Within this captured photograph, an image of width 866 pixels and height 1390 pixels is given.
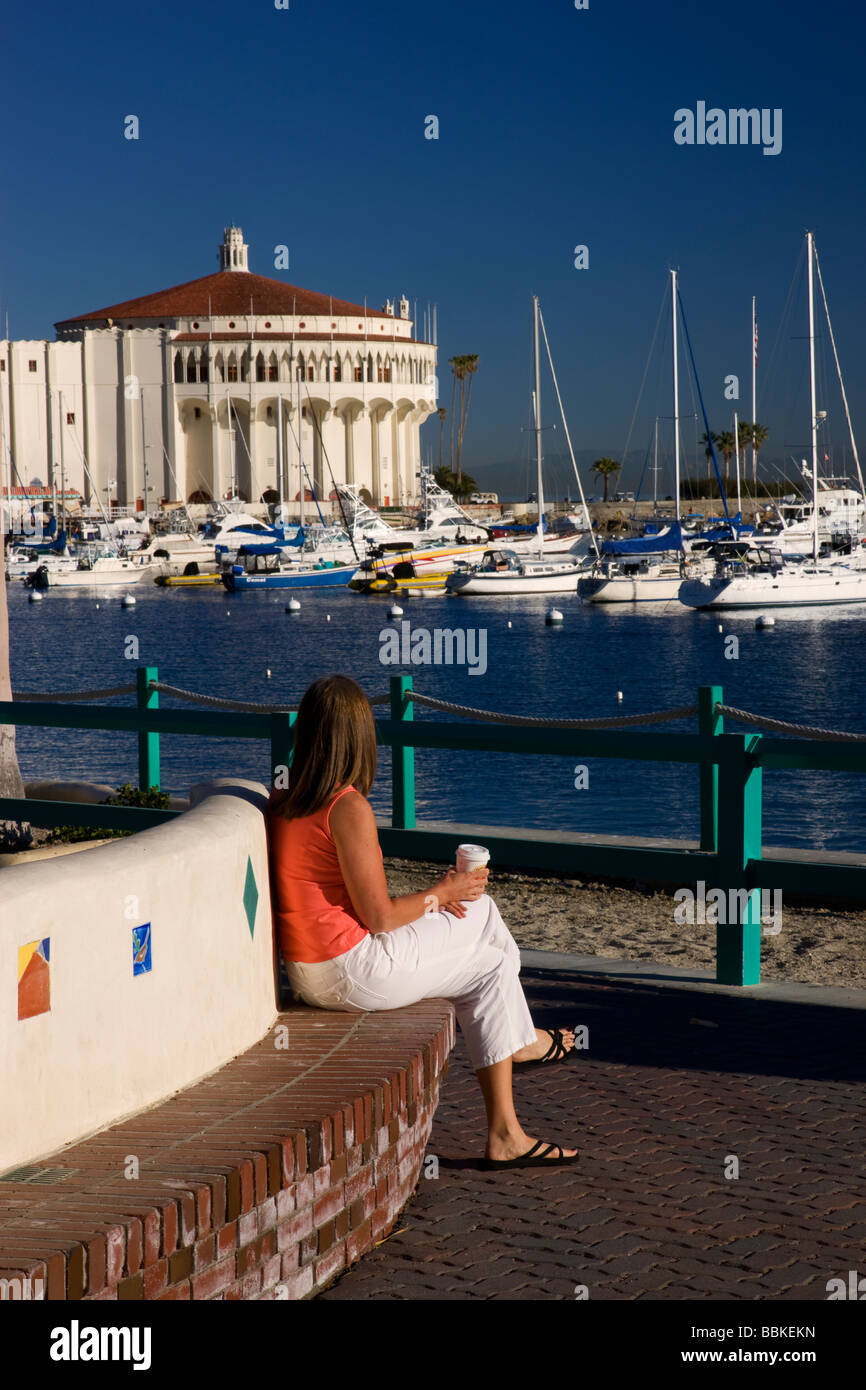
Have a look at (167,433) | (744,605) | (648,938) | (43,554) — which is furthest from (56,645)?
(167,433)

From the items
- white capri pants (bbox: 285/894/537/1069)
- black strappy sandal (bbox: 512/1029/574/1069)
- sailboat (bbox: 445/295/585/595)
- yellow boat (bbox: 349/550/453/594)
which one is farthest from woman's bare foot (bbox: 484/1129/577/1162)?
yellow boat (bbox: 349/550/453/594)

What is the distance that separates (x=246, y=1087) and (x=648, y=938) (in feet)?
17.5

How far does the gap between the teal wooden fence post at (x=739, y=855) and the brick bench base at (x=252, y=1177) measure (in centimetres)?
269

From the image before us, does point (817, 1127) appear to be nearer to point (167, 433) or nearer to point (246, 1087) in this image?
point (246, 1087)

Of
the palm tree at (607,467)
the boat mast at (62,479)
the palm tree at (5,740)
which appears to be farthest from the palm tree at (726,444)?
the palm tree at (5,740)

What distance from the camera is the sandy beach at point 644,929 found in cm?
848

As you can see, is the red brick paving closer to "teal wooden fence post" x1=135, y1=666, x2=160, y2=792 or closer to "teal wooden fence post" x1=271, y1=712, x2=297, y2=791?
"teal wooden fence post" x1=271, y1=712, x2=297, y2=791

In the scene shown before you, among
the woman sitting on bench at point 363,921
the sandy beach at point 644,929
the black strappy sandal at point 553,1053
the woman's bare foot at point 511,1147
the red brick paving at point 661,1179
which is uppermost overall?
the woman sitting on bench at point 363,921

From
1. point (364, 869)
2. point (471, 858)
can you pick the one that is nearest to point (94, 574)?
point (471, 858)

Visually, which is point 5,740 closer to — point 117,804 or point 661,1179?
point 117,804

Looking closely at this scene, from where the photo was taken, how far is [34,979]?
3.39m

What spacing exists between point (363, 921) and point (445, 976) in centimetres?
31

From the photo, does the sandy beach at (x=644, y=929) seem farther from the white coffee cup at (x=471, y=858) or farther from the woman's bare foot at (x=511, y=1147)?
the white coffee cup at (x=471, y=858)

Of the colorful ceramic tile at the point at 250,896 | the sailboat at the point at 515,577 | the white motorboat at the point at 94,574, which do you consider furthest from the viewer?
the white motorboat at the point at 94,574
